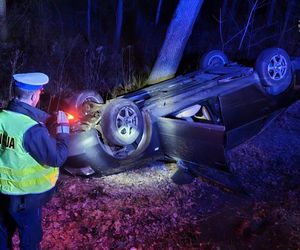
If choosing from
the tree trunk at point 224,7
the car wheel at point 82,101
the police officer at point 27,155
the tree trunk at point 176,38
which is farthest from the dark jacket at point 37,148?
the tree trunk at point 224,7

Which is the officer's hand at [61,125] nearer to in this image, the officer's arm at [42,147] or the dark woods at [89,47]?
the officer's arm at [42,147]

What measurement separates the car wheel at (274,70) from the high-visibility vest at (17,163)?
12.6 ft

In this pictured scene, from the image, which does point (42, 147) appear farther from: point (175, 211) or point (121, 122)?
point (175, 211)

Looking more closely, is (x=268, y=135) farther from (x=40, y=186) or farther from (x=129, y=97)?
(x=40, y=186)

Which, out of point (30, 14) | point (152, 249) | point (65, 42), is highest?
point (30, 14)

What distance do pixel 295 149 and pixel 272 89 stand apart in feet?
3.66

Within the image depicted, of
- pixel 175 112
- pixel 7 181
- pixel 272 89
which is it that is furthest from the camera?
pixel 272 89

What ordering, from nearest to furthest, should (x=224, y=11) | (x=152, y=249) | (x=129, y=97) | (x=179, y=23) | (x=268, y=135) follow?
(x=152, y=249) → (x=129, y=97) → (x=268, y=135) → (x=179, y=23) → (x=224, y=11)

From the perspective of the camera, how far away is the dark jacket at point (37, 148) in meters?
2.56

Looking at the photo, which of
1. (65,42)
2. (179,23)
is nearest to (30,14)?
(65,42)

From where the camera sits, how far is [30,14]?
9.98 meters

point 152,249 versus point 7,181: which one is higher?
point 7,181

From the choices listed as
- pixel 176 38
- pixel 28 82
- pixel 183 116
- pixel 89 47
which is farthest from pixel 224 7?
pixel 28 82

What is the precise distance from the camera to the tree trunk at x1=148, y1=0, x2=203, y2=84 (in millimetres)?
7129
